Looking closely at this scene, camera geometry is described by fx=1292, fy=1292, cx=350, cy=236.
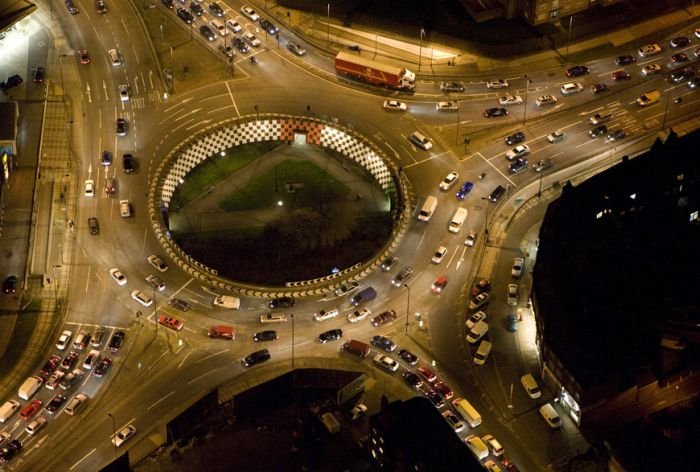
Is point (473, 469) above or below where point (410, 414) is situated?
below
